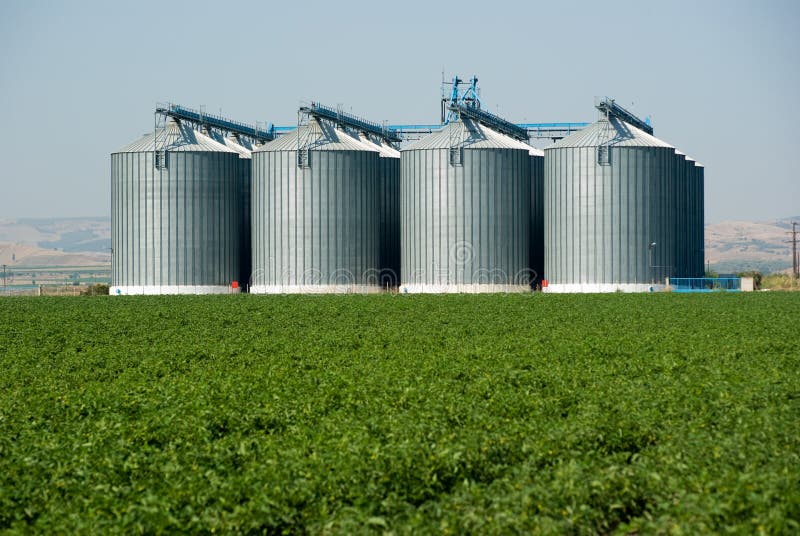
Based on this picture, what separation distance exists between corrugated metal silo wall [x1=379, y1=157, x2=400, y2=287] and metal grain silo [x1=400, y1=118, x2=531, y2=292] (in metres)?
5.29

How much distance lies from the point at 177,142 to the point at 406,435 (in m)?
59.5

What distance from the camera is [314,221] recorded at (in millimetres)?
71000

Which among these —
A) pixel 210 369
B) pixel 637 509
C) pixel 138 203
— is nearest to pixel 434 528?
pixel 637 509

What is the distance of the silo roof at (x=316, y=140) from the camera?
236 ft

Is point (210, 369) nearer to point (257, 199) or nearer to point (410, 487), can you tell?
point (410, 487)

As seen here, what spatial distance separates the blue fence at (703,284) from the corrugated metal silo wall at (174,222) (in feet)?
97.1

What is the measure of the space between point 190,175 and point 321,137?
9026 mm

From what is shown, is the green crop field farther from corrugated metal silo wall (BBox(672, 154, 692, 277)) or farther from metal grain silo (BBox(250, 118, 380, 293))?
corrugated metal silo wall (BBox(672, 154, 692, 277))

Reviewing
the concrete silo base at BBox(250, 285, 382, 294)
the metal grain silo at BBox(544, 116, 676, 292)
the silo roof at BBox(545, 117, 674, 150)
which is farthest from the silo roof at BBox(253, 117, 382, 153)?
the metal grain silo at BBox(544, 116, 676, 292)

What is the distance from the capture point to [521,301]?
55.2 m

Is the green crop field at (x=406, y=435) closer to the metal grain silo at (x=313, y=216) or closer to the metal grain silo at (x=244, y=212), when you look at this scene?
the metal grain silo at (x=313, y=216)

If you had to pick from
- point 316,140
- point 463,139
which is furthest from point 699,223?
point 316,140

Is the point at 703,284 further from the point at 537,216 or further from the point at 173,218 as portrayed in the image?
the point at 173,218

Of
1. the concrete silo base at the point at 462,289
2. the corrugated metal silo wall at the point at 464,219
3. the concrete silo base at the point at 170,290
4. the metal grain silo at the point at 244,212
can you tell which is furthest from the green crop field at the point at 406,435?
the metal grain silo at the point at 244,212
